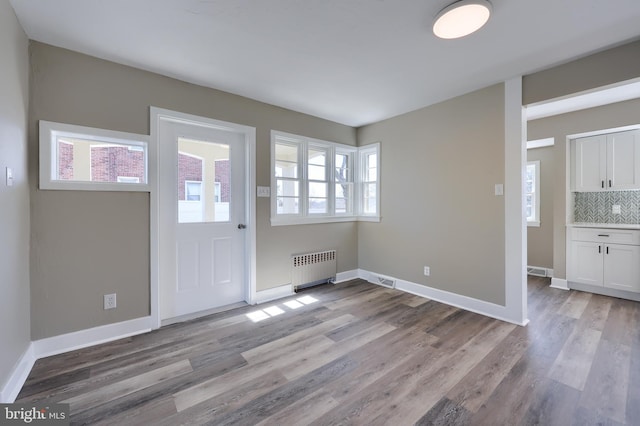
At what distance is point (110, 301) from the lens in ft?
8.10

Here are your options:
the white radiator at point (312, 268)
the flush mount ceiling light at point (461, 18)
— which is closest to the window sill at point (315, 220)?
the white radiator at point (312, 268)

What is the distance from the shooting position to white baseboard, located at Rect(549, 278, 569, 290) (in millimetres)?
3871

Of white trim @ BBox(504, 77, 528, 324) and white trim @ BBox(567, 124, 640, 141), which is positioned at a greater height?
white trim @ BBox(567, 124, 640, 141)

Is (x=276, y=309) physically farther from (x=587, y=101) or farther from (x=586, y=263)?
(x=587, y=101)

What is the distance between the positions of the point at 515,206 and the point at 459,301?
1.30 m

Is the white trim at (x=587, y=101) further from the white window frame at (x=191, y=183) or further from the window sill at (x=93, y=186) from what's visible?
the window sill at (x=93, y=186)

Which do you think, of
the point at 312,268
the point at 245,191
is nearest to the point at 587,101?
the point at 312,268

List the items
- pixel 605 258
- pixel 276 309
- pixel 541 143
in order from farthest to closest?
pixel 541 143
pixel 605 258
pixel 276 309

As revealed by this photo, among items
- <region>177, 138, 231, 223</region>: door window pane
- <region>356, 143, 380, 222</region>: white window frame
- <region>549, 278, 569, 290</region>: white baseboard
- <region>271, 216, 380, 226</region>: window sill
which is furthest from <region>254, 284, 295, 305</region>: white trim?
<region>549, 278, 569, 290</region>: white baseboard

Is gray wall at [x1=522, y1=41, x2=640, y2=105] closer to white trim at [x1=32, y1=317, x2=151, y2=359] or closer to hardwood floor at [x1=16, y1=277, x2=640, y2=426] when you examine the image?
hardwood floor at [x1=16, y1=277, x2=640, y2=426]

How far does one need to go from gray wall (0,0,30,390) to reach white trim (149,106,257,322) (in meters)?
0.85

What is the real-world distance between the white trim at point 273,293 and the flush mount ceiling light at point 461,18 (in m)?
3.24

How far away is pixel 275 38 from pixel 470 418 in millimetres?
2972

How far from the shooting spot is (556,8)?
179 centimetres
